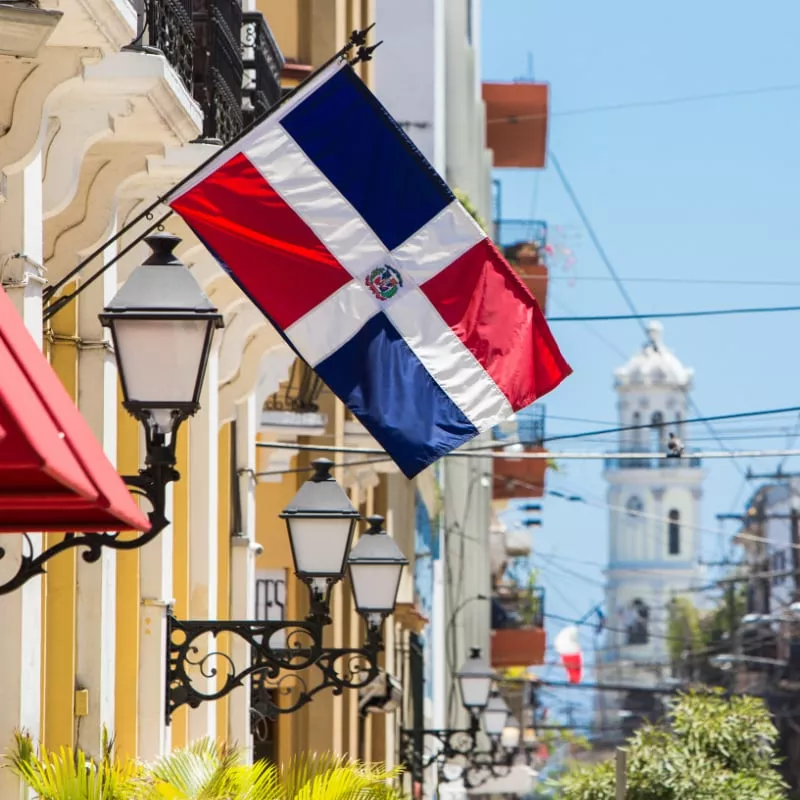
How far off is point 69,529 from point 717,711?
18.3 m

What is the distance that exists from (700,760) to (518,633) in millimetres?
24190

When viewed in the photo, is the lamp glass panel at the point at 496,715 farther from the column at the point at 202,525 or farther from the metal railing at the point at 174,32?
the metal railing at the point at 174,32

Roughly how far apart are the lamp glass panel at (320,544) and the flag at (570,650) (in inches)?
2147

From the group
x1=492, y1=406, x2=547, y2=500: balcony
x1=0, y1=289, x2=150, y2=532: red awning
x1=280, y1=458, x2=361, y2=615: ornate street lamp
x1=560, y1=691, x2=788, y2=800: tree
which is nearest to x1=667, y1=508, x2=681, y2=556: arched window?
x1=492, y1=406, x2=547, y2=500: balcony

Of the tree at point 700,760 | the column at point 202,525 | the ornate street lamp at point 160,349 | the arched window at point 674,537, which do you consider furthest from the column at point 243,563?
the arched window at point 674,537

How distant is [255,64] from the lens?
13164 millimetres

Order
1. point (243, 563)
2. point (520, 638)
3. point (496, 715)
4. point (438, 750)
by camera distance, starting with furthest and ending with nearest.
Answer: point (520, 638), point (496, 715), point (438, 750), point (243, 563)

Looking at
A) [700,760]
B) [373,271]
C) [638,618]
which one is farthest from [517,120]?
[638,618]

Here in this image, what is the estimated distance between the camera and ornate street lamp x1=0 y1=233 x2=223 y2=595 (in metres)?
7.17

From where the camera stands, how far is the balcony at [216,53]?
10109mm

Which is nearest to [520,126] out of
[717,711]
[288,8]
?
[717,711]

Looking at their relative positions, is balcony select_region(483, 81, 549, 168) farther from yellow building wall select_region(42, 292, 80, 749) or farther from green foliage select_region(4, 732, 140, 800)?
green foliage select_region(4, 732, 140, 800)

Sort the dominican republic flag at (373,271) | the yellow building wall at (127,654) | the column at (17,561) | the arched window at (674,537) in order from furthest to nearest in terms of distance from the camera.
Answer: the arched window at (674,537), the yellow building wall at (127,654), the dominican republic flag at (373,271), the column at (17,561)

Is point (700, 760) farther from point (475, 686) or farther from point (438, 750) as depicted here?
point (438, 750)
